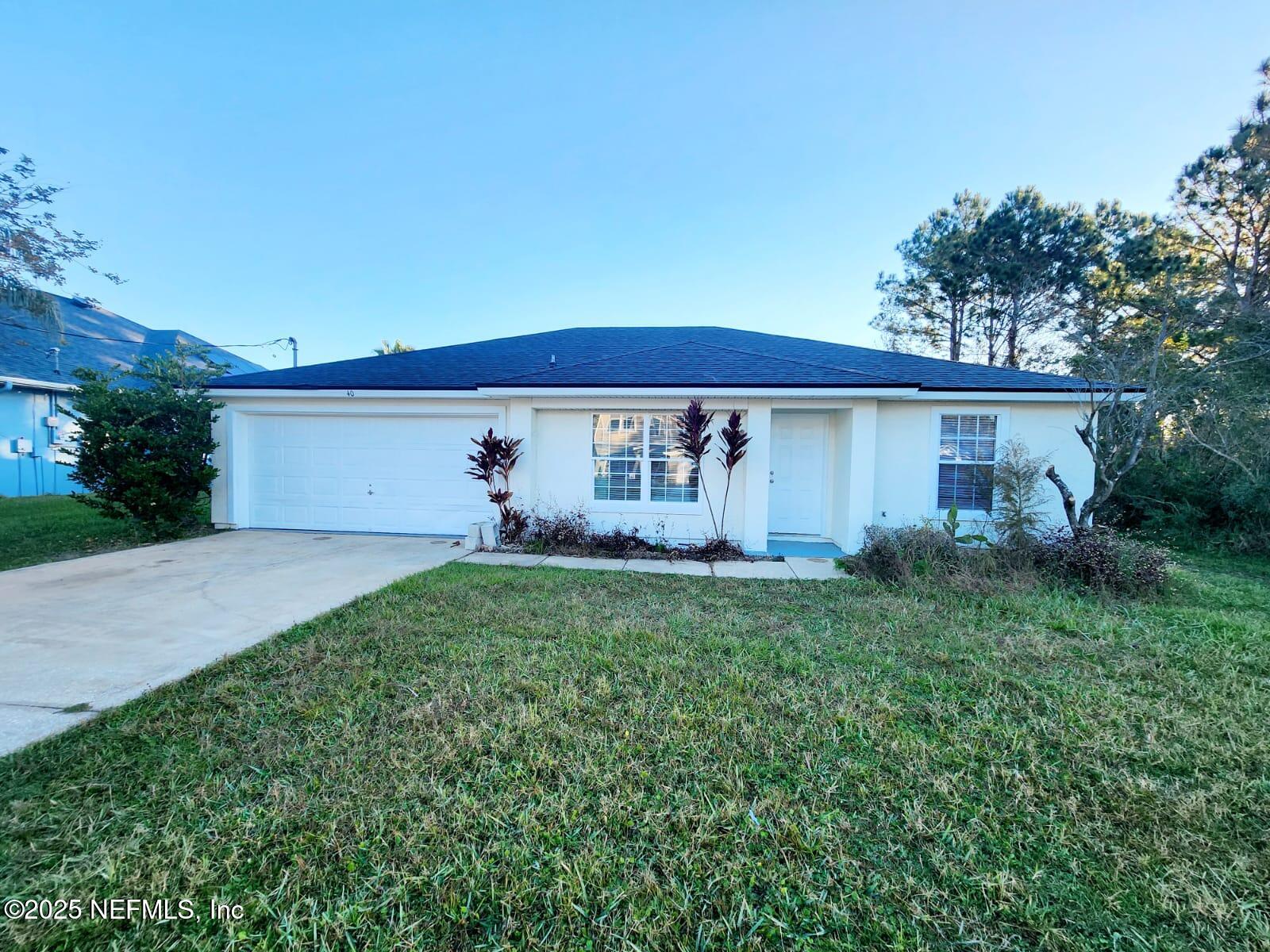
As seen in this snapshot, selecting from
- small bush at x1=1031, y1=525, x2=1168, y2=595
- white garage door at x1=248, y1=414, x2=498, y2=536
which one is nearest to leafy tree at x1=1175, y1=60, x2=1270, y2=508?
small bush at x1=1031, y1=525, x2=1168, y2=595

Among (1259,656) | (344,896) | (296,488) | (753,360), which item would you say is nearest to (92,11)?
(296,488)

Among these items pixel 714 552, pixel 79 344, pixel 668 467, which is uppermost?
pixel 79 344

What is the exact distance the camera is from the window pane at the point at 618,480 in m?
8.67

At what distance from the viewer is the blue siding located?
569 inches

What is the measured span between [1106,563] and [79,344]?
28.5 m

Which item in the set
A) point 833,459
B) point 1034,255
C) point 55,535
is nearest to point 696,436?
point 833,459

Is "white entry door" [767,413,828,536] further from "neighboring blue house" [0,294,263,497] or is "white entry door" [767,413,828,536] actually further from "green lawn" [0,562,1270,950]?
"neighboring blue house" [0,294,263,497]

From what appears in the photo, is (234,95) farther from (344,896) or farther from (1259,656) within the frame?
(1259,656)

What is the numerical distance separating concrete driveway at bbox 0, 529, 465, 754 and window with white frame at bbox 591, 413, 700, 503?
292cm

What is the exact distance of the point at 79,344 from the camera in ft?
55.7

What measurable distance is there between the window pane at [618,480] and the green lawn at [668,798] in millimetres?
4501

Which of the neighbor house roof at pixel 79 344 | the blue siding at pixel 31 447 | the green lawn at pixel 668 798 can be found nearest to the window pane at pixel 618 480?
the green lawn at pixel 668 798

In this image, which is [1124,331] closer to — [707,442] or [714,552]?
[707,442]

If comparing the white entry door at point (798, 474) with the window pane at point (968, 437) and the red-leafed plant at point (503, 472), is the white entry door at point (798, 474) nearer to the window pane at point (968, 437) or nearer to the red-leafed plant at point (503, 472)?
the window pane at point (968, 437)
